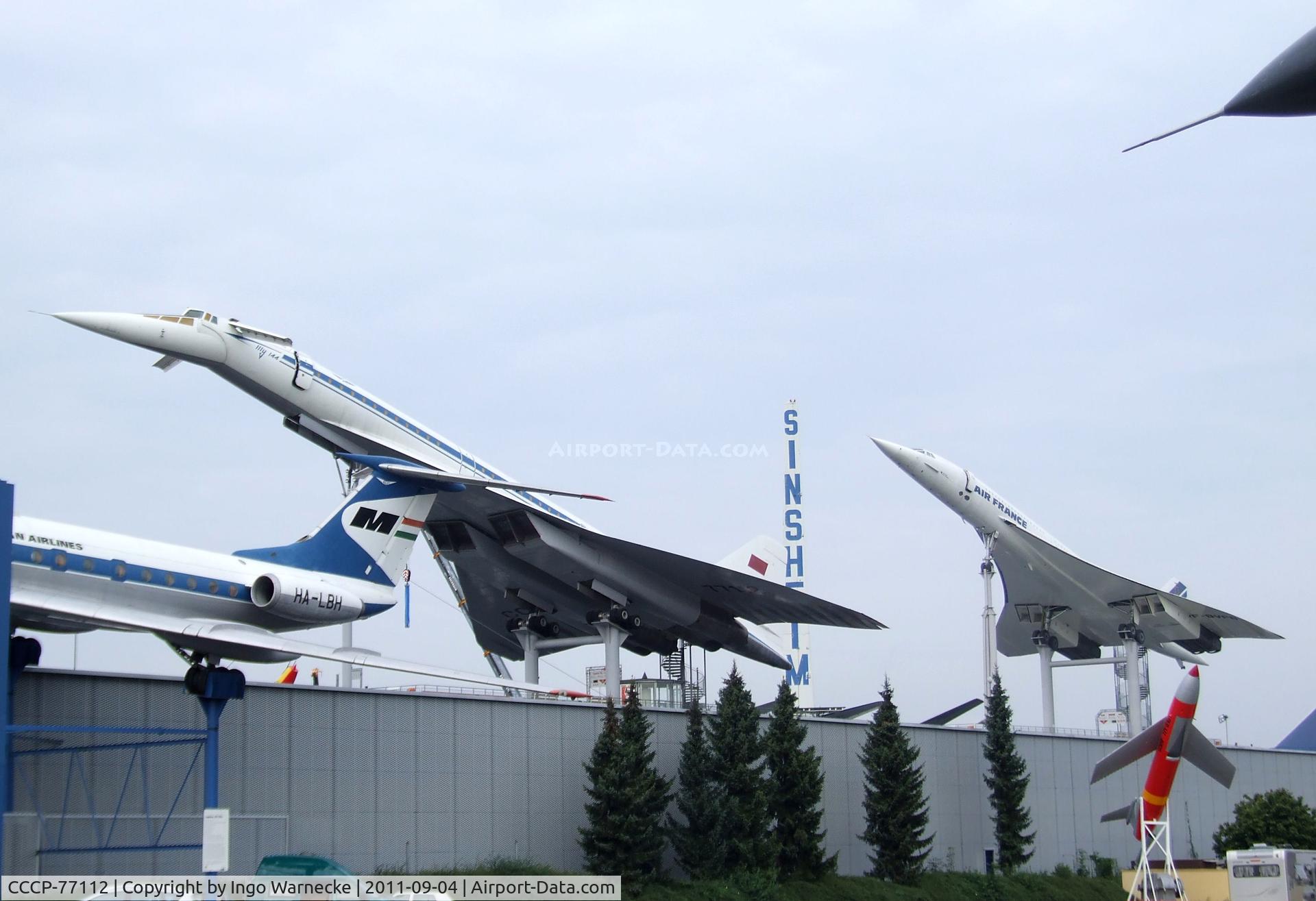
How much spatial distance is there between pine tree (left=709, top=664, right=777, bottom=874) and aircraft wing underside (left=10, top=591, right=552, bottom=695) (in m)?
7.41

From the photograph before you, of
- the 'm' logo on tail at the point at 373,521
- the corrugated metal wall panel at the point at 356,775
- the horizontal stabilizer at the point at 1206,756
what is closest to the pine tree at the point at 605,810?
the corrugated metal wall panel at the point at 356,775

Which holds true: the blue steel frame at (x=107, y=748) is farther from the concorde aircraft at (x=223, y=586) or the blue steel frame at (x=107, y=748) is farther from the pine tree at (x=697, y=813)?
the pine tree at (x=697, y=813)

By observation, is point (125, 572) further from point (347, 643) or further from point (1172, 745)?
point (1172, 745)

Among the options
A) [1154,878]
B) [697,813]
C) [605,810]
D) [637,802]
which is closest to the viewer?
[637,802]

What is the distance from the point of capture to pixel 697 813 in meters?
27.4

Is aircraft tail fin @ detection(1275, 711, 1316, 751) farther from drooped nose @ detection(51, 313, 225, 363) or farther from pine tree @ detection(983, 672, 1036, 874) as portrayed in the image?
drooped nose @ detection(51, 313, 225, 363)

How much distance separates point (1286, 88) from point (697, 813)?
942 inches

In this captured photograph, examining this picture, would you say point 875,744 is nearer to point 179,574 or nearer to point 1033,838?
point 1033,838

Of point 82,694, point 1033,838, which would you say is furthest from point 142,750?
point 1033,838

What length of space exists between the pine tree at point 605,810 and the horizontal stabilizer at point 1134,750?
11.8 meters

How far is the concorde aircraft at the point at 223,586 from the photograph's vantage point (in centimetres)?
1980

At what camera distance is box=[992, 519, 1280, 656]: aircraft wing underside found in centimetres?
4491

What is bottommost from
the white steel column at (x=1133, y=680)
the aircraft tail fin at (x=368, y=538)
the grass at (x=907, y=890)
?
the grass at (x=907, y=890)

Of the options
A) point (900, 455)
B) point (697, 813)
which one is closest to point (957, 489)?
point (900, 455)
